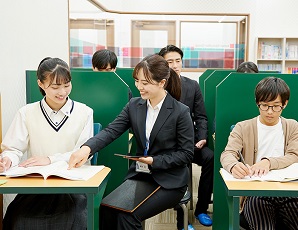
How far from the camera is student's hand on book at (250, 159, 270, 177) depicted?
5.44ft

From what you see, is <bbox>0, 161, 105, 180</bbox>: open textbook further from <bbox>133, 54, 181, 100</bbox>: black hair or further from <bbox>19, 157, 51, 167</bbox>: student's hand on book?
<bbox>133, 54, 181, 100</bbox>: black hair

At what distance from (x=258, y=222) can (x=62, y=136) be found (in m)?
1.10

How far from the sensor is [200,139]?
9.67 ft

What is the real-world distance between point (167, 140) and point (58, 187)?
709 millimetres

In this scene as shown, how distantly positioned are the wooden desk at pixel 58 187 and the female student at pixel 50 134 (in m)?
0.23

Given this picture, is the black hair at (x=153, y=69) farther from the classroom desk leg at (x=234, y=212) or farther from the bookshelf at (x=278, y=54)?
the bookshelf at (x=278, y=54)

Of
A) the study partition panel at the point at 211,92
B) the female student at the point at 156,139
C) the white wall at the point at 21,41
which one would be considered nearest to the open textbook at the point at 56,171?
the female student at the point at 156,139

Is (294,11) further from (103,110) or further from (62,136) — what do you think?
(62,136)

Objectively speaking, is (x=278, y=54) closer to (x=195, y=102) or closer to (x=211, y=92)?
(x=211, y=92)

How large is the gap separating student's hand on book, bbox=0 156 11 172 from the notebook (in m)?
0.50

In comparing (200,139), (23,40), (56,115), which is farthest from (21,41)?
(200,139)

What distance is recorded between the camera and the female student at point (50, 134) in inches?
70.6

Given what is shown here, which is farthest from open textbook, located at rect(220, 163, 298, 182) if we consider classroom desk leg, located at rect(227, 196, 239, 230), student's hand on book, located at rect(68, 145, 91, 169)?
student's hand on book, located at rect(68, 145, 91, 169)

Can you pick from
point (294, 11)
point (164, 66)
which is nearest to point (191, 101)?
point (164, 66)
